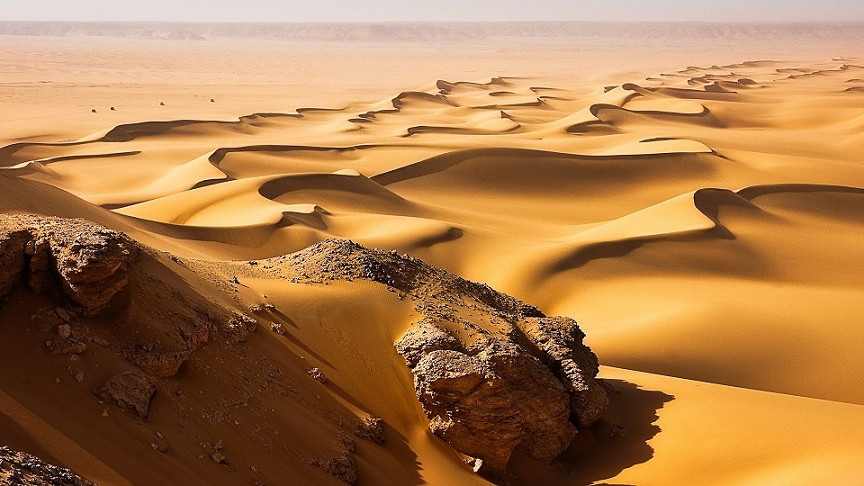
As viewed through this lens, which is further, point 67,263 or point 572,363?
point 572,363

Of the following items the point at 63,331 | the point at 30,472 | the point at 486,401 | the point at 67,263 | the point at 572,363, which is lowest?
the point at 572,363

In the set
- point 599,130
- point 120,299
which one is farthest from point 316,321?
point 599,130

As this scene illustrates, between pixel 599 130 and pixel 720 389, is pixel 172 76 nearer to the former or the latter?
pixel 599 130

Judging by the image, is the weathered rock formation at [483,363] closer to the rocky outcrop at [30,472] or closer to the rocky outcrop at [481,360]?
the rocky outcrop at [481,360]

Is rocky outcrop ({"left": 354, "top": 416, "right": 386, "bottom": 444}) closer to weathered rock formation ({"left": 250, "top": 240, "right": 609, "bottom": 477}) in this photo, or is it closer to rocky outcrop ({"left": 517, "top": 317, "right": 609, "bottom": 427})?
weathered rock formation ({"left": 250, "top": 240, "right": 609, "bottom": 477})

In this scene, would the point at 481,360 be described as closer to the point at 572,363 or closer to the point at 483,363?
the point at 483,363

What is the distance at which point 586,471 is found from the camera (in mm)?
6996

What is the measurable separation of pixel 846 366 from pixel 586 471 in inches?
199

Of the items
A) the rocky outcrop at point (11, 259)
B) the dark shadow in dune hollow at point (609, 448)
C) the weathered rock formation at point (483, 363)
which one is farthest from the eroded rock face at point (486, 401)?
the rocky outcrop at point (11, 259)

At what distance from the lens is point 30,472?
12.1 ft

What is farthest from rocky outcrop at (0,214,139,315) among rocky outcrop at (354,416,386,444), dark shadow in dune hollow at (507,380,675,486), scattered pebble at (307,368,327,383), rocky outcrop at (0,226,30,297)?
dark shadow in dune hollow at (507,380,675,486)

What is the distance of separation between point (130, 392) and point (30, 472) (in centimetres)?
119

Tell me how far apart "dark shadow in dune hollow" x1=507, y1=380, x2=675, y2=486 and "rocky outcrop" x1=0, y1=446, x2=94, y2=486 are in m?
3.72

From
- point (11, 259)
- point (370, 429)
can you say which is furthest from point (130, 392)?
point (370, 429)
